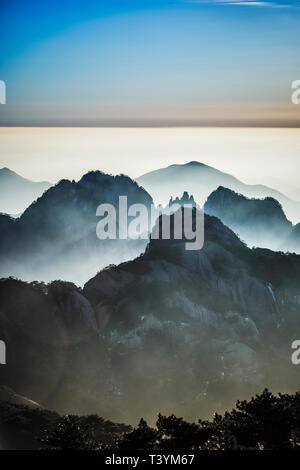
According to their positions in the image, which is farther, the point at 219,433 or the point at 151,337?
the point at 151,337

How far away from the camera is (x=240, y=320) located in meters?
110

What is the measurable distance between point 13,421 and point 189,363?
41.0 meters

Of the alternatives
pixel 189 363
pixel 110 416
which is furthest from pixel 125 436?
pixel 189 363

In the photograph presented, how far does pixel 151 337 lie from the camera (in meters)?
102

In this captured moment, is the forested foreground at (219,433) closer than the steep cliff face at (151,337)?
Yes

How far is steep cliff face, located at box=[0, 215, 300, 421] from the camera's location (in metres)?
90.1

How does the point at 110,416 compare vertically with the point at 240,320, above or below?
below

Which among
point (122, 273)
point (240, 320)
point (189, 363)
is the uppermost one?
point (122, 273)

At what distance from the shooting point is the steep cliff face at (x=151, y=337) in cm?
9006

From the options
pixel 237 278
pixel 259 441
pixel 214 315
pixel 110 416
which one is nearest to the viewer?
pixel 259 441

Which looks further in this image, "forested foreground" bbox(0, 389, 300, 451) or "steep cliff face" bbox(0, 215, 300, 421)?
"steep cliff face" bbox(0, 215, 300, 421)

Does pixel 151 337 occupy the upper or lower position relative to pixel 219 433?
upper
